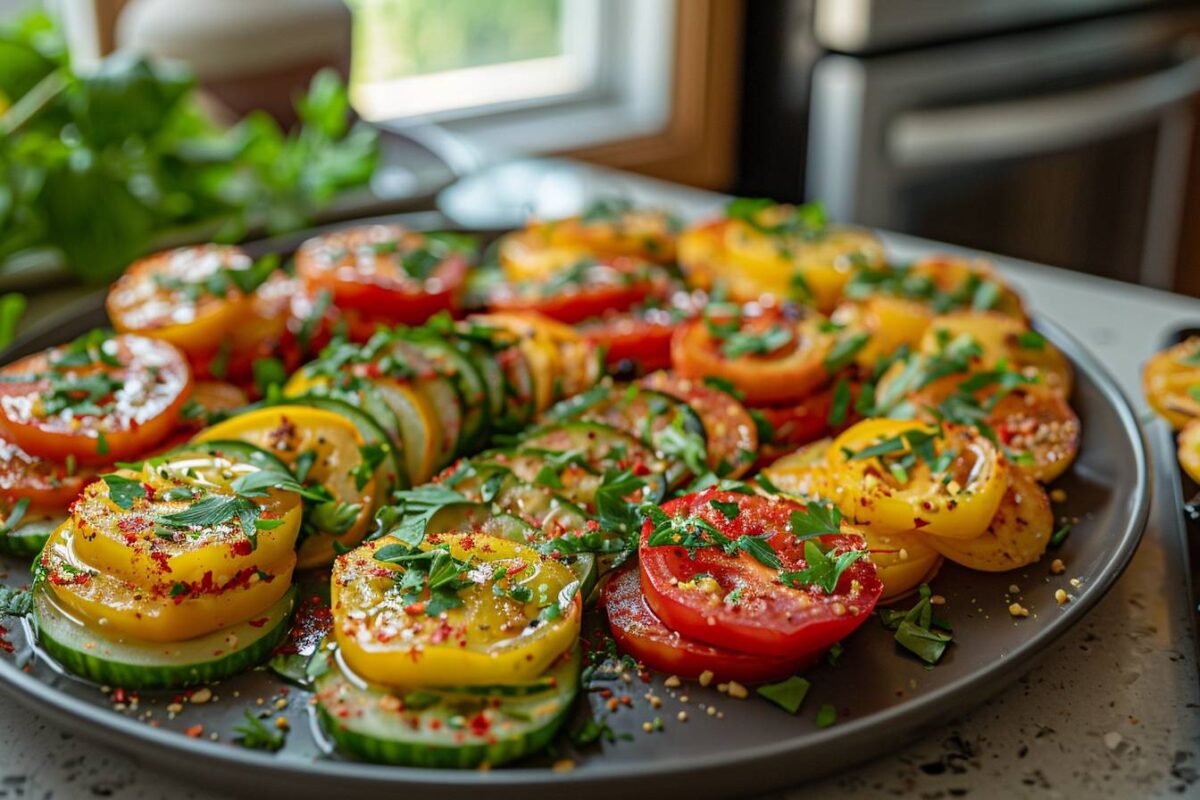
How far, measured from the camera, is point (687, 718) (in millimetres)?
1251

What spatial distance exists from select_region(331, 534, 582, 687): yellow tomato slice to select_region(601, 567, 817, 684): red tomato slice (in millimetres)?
78

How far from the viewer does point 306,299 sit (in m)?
2.15

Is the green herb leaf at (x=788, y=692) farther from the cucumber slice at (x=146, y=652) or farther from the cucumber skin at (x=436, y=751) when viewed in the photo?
the cucumber slice at (x=146, y=652)

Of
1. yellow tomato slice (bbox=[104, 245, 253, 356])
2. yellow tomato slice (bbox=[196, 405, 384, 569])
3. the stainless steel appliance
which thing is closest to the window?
the stainless steel appliance

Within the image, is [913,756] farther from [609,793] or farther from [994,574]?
[609,793]

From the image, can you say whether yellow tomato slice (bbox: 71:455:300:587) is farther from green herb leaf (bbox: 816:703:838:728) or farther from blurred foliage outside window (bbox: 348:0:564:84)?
blurred foliage outside window (bbox: 348:0:564:84)

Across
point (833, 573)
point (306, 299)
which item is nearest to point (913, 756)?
point (833, 573)

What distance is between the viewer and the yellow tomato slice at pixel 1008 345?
193 centimetres

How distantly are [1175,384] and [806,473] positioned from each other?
642 millimetres

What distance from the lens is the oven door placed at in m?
4.20

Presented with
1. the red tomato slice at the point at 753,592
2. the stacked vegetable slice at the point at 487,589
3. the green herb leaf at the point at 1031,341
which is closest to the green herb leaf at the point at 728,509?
the red tomato slice at the point at 753,592

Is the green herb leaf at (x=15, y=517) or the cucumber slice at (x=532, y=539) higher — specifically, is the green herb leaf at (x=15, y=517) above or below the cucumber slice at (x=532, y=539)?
below

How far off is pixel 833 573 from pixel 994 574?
28 cm

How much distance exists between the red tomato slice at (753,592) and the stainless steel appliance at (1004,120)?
2952mm
